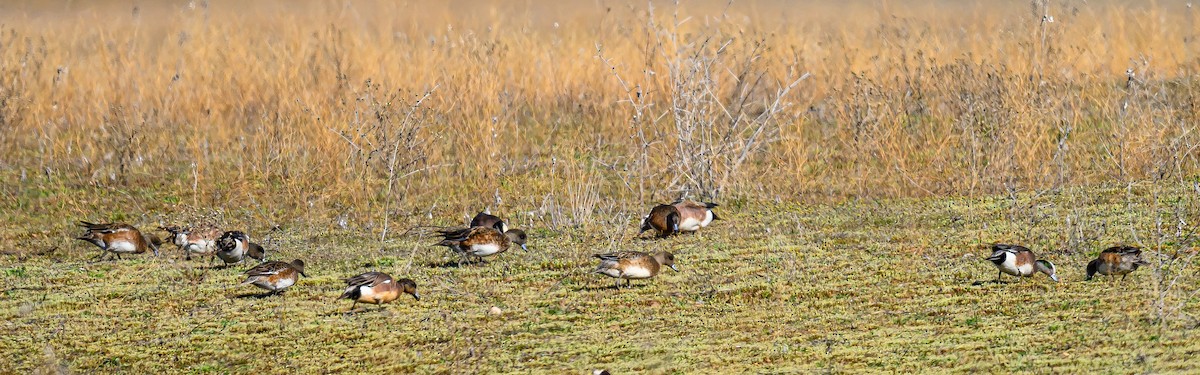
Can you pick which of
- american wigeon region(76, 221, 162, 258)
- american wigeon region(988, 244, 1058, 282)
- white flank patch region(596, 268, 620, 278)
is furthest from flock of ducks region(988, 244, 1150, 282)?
american wigeon region(76, 221, 162, 258)

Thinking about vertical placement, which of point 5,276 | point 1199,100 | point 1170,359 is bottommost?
point 1170,359

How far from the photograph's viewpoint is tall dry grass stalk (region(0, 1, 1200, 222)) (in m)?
13.7

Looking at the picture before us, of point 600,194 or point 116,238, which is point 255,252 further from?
point 600,194

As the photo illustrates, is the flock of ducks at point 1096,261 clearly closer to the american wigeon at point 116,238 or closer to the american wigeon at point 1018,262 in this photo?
the american wigeon at point 1018,262

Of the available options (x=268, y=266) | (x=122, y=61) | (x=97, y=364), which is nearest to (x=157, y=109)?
(x=122, y=61)

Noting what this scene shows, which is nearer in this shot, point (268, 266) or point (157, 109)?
point (268, 266)

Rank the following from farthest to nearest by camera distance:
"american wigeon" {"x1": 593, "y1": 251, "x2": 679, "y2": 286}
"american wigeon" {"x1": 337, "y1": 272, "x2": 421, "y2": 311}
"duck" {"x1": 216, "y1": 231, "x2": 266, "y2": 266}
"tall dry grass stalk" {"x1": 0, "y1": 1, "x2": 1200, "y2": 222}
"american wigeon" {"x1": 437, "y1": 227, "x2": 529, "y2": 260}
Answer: "tall dry grass stalk" {"x1": 0, "y1": 1, "x2": 1200, "y2": 222} < "duck" {"x1": 216, "y1": 231, "x2": 266, "y2": 266} < "american wigeon" {"x1": 437, "y1": 227, "x2": 529, "y2": 260} < "american wigeon" {"x1": 593, "y1": 251, "x2": 679, "y2": 286} < "american wigeon" {"x1": 337, "y1": 272, "x2": 421, "y2": 311}

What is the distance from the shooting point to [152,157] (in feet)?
54.1

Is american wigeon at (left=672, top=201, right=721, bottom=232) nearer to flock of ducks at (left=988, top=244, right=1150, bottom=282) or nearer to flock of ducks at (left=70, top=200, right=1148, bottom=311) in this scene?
flock of ducks at (left=70, top=200, right=1148, bottom=311)

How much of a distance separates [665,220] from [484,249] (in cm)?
178

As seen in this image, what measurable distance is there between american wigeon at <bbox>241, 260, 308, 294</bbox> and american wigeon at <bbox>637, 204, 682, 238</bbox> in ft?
10.6

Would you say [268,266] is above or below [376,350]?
above

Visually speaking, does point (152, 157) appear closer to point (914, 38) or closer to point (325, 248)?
point (325, 248)

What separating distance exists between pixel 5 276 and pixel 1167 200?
9930mm
